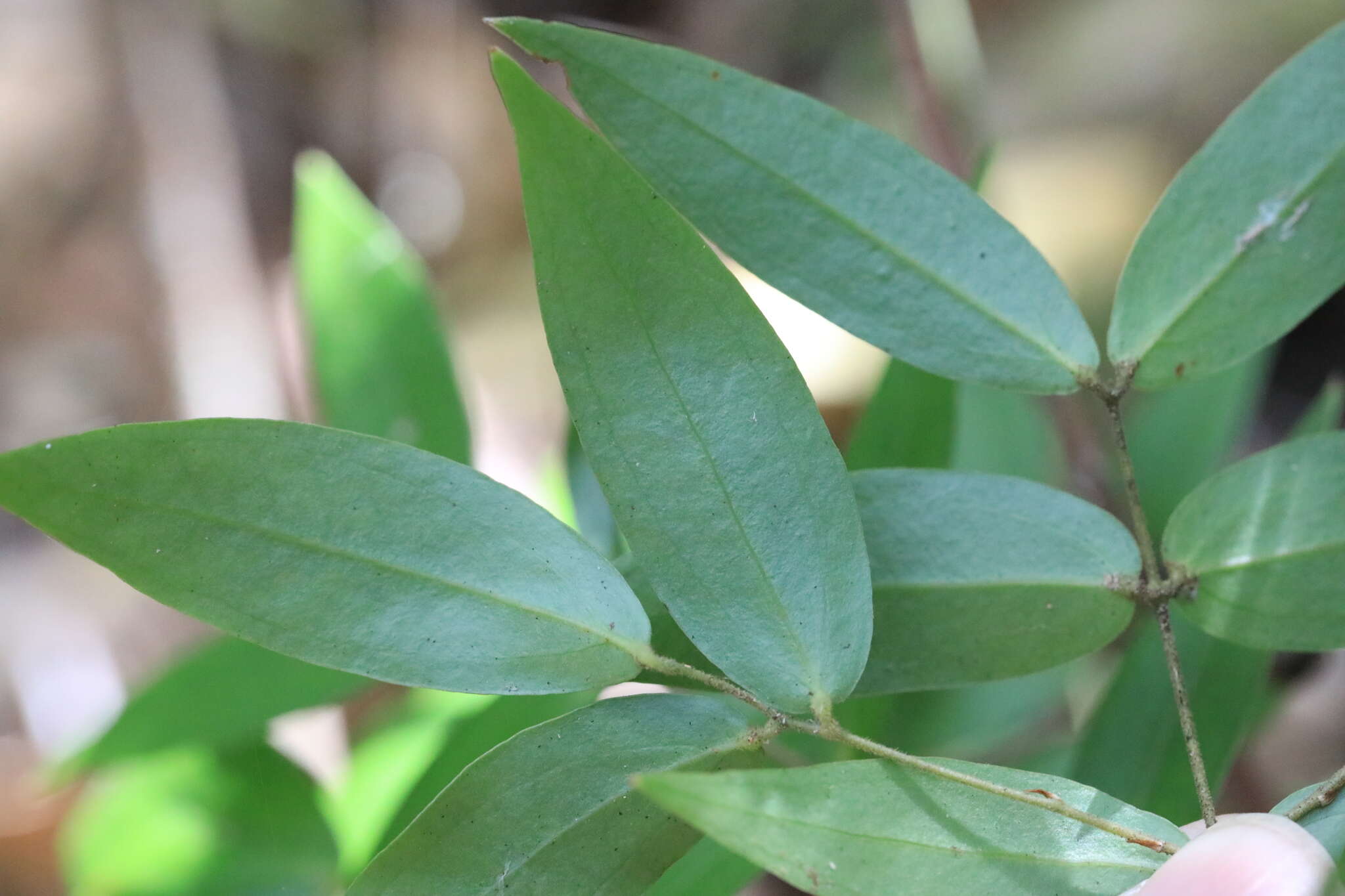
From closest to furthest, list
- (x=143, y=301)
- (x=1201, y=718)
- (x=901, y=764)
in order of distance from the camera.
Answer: (x=901, y=764), (x=1201, y=718), (x=143, y=301)

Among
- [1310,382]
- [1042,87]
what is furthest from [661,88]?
[1042,87]

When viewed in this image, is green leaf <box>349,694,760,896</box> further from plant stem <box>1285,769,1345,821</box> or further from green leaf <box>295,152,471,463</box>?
green leaf <box>295,152,471,463</box>

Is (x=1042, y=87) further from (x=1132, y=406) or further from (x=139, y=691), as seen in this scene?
(x=139, y=691)

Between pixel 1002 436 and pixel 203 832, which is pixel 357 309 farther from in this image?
pixel 1002 436

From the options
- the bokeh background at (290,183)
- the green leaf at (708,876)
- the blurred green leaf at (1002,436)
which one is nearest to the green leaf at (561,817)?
the green leaf at (708,876)

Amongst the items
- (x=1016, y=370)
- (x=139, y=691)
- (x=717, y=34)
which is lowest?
(x=139, y=691)

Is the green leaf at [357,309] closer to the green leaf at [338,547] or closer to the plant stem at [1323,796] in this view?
the green leaf at [338,547]
